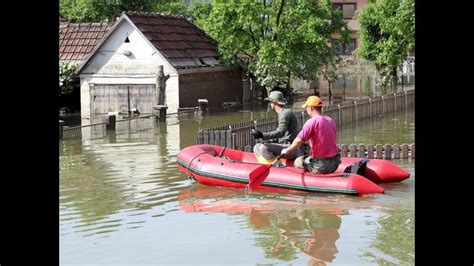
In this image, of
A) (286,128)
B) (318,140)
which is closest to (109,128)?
(286,128)

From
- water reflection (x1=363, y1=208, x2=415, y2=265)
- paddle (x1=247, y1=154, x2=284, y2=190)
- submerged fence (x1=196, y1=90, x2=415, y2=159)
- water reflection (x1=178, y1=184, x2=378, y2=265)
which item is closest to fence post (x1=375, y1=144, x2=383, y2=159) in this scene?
submerged fence (x1=196, y1=90, x2=415, y2=159)

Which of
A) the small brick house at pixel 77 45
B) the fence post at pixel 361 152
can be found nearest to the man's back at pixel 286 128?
the fence post at pixel 361 152

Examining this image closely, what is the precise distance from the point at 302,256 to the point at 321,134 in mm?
4337

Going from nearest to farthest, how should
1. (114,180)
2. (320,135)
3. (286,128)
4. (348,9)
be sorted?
(320,135), (286,128), (114,180), (348,9)

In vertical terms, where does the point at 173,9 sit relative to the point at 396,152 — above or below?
above

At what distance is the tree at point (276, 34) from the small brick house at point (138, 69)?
7.15 ft

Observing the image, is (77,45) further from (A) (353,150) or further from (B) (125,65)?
(A) (353,150)

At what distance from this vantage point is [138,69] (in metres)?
36.8

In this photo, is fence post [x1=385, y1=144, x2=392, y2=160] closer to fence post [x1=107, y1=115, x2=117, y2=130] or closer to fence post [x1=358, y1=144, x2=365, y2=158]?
fence post [x1=358, y1=144, x2=365, y2=158]

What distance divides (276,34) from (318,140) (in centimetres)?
2604

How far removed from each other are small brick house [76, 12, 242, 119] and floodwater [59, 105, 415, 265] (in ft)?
54.7

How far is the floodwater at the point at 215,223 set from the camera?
9867 millimetres
